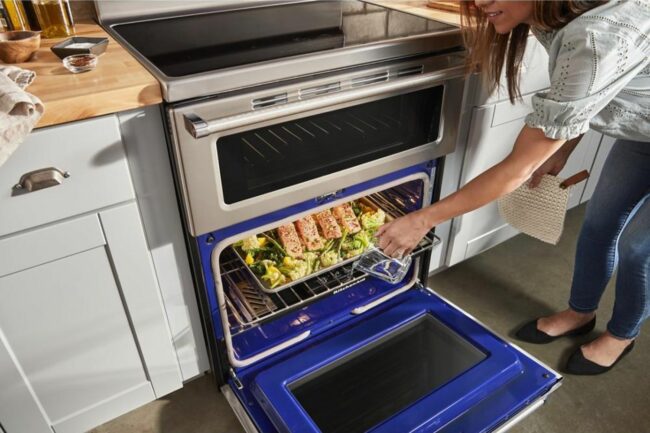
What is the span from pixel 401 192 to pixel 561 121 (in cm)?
68

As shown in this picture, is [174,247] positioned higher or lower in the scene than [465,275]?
higher

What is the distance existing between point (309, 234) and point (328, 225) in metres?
0.07

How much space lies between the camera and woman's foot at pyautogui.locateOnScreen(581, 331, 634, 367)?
153cm

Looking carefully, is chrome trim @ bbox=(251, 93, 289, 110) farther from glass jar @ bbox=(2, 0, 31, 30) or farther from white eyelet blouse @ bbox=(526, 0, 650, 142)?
glass jar @ bbox=(2, 0, 31, 30)

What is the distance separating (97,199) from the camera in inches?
39.0

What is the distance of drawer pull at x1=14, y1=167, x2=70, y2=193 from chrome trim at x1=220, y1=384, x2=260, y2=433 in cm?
74

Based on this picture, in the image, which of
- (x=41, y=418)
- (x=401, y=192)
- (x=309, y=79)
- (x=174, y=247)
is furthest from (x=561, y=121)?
(x=41, y=418)

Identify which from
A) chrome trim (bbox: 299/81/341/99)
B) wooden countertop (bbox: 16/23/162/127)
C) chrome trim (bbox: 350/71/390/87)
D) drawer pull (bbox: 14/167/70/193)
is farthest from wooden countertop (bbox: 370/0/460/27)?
drawer pull (bbox: 14/167/70/193)

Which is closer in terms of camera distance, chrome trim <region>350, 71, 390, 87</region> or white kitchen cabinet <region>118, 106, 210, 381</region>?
white kitchen cabinet <region>118, 106, 210, 381</region>

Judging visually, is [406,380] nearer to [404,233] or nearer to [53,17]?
[404,233]

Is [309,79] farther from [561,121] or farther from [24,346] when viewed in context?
[24,346]

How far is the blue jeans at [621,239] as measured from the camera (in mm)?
1286

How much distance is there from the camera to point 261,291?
1378mm

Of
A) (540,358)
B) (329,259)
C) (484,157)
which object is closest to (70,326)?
(329,259)
